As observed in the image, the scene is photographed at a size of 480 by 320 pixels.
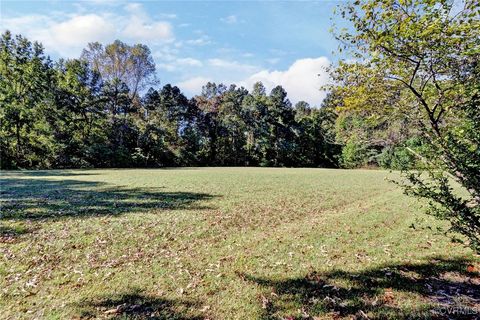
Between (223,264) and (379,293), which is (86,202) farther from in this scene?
(379,293)

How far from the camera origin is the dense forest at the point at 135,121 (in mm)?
28047

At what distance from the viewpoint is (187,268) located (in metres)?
4.48

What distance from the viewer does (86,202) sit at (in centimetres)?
920

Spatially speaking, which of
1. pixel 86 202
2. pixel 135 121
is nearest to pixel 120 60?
pixel 135 121

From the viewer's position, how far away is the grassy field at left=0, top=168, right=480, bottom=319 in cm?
336

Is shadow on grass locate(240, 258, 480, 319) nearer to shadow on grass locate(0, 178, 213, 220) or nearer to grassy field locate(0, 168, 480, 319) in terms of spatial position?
grassy field locate(0, 168, 480, 319)

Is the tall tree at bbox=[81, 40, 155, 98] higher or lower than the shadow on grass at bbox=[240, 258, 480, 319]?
higher

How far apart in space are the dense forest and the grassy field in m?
12.1

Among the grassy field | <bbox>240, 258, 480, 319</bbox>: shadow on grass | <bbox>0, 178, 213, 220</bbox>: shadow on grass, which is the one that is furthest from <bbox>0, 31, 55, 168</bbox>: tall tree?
<bbox>240, 258, 480, 319</bbox>: shadow on grass

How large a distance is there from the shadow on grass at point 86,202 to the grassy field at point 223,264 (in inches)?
4.1

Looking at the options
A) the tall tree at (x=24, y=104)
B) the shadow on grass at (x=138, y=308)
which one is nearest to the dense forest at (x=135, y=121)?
the tall tree at (x=24, y=104)

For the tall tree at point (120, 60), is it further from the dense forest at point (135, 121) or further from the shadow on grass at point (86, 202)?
the shadow on grass at point (86, 202)

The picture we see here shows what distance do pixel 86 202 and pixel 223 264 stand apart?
651 centimetres

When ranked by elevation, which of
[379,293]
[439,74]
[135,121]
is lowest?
[379,293]
